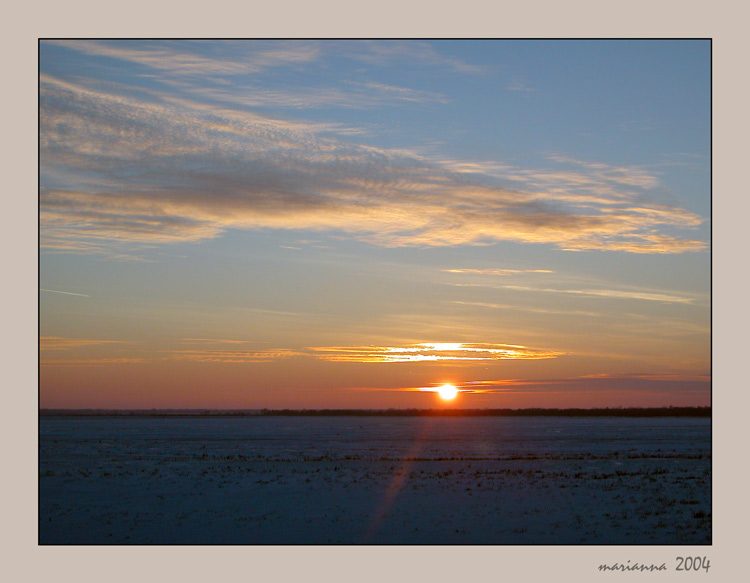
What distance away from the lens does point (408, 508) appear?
28.9 meters

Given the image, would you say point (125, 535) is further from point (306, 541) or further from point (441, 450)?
point (441, 450)

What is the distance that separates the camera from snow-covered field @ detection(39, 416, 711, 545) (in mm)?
25125

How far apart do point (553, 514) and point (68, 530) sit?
59.1 feet

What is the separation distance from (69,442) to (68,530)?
46.1 m

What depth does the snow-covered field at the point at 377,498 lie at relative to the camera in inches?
989

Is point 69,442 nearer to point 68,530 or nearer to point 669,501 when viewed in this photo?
point 68,530

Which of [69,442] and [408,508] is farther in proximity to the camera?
[69,442]

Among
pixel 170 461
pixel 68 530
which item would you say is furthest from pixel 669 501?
pixel 170 461

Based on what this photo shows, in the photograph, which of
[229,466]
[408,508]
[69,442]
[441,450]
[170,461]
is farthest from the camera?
[69,442]

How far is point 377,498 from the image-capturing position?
31188 mm
